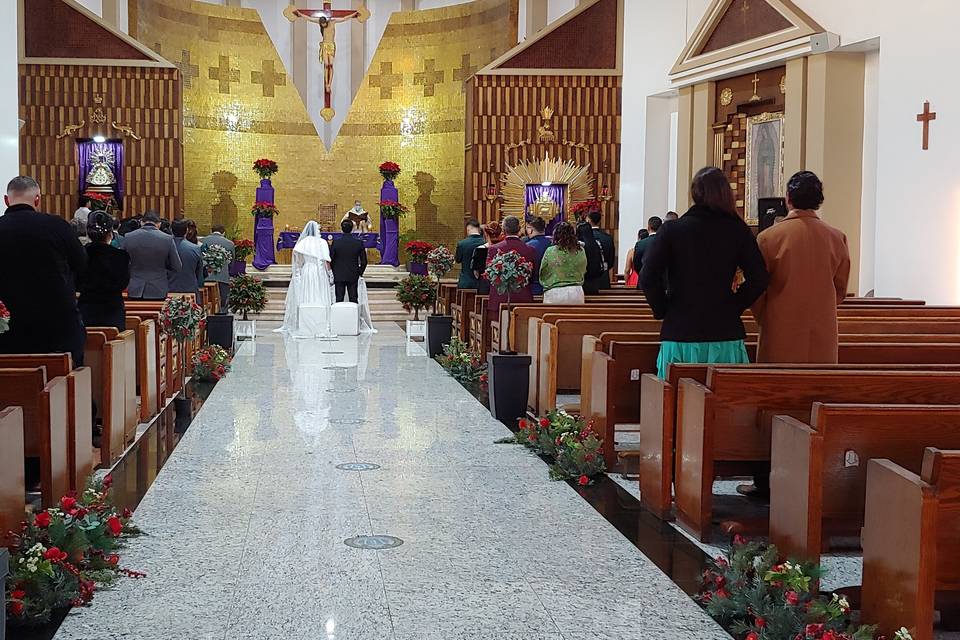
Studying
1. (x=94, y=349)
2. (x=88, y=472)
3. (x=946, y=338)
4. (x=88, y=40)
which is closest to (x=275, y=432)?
(x=94, y=349)

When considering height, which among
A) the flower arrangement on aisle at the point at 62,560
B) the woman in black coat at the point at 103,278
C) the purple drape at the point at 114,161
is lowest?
the flower arrangement on aisle at the point at 62,560

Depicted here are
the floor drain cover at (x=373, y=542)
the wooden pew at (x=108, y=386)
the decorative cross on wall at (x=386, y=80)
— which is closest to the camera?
the floor drain cover at (x=373, y=542)

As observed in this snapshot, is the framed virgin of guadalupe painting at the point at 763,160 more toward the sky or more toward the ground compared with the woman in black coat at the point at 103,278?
more toward the sky

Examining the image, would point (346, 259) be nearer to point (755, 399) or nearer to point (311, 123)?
point (311, 123)

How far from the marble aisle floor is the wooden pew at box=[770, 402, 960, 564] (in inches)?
18.3

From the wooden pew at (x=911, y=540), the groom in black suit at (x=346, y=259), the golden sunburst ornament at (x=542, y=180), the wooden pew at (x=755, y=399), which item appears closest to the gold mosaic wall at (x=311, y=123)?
the golden sunburst ornament at (x=542, y=180)

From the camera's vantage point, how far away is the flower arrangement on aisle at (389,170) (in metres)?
19.2

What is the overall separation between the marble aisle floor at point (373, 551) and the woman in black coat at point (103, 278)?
864 mm

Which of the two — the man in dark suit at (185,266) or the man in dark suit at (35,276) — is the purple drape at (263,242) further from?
the man in dark suit at (35,276)

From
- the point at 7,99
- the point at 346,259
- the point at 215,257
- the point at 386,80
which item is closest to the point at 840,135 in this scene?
the point at 346,259

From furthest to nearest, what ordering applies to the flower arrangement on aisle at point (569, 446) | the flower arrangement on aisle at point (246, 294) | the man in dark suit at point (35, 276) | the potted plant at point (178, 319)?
the flower arrangement on aisle at point (246, 294) < the potted plant at point (178, 319) < the flower arrangement on aisle at point (569, 446) < the man in dark suit at point (35, 276)

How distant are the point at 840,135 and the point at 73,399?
895 centimetres

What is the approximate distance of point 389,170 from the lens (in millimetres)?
19203

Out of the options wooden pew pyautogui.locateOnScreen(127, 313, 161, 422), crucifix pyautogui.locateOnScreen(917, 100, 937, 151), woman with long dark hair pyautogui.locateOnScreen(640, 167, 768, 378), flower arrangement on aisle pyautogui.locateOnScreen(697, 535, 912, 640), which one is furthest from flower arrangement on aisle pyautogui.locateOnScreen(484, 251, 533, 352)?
crucifix pyautogui.locateOnScreen(917, 100, 937, 151)
